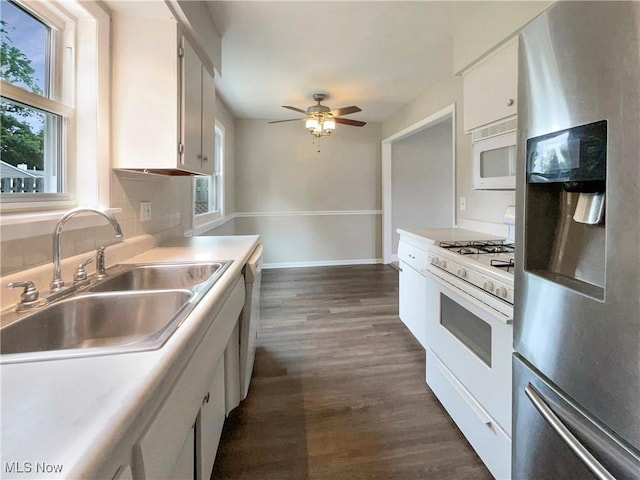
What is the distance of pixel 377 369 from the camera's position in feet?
7.50

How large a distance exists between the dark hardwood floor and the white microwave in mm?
1341

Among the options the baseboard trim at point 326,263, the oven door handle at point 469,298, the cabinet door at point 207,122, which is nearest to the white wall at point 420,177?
the baseboard trim at point 326,263

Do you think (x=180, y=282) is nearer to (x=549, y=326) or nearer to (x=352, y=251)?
(x=549, y=326)

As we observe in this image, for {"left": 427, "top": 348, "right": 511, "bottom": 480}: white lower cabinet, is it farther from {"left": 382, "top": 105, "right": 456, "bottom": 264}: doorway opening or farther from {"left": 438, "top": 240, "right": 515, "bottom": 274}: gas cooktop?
{"left": 382, "top": 105, "right": 456, "bottom": 264}: doorway opening

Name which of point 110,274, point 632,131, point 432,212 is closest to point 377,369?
point 110,274

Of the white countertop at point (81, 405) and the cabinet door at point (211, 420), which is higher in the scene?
the white countertop at point (81, 405)

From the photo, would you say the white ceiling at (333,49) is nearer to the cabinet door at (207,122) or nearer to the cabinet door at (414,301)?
the cabinet door at (207,122)

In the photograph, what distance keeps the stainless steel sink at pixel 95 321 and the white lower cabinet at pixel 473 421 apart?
4.41 ft

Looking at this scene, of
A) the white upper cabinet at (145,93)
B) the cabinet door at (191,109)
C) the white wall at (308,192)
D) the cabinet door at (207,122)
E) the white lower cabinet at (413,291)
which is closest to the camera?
the white upper cabinet at (145,93)

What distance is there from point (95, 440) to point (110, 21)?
1.83m

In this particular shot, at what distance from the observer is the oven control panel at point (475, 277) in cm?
128

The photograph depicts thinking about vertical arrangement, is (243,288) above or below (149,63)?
below

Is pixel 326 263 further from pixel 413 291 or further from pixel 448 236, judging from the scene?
pixel 448 236

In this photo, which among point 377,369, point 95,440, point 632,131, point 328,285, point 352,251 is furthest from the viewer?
point 352,251
